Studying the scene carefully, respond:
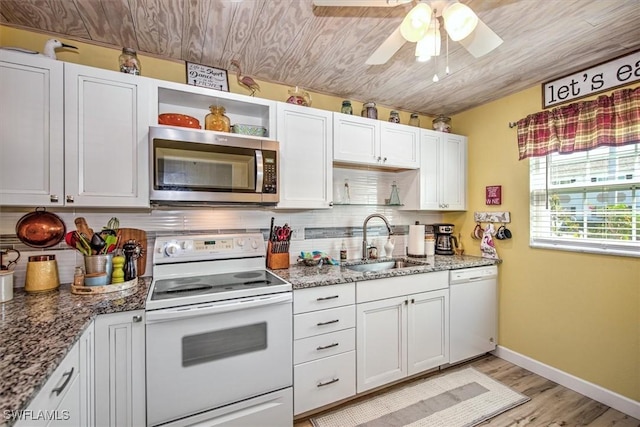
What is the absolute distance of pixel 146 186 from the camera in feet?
5.32

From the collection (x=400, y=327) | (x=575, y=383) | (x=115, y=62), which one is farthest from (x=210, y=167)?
(x=575, y=383)

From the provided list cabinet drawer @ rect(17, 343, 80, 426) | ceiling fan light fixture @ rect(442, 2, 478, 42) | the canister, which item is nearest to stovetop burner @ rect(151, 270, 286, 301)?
cabinet drawer @ rect(17, 343, 80, 426)

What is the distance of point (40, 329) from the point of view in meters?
1.03

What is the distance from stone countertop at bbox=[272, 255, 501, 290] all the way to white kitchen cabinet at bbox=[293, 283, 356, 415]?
5cm

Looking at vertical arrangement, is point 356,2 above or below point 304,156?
above

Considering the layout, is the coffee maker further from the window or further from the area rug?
the area rug

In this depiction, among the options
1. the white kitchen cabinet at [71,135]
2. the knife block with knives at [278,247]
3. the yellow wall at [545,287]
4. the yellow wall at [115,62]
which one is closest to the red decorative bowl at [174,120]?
the white kitchen cabinet at [71,135]

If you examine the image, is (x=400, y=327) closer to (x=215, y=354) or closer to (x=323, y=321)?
(x=323, y=321)

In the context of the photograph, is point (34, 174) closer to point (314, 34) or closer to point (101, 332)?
point (101, 332)

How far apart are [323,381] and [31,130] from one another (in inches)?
85.0

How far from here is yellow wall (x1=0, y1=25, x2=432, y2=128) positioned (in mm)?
1595

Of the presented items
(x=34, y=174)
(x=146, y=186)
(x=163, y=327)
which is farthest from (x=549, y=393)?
(x=34, y=174)

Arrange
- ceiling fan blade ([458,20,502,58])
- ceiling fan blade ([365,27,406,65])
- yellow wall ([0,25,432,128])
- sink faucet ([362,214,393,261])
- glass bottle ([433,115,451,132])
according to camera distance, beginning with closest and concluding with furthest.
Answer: ceiling fan blade ([458,20,502,58])
ceiling fan blade ([365,27,406,65])
yellow wall ([0,25,432,128])
sink faucet ([362,214,393,261])
glass bottle ([433,115,451,132])

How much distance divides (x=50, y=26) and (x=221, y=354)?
2.11 meters
